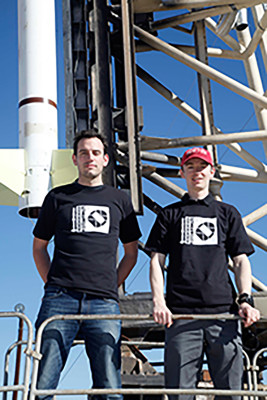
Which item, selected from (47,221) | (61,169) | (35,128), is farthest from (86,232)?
(35,128)

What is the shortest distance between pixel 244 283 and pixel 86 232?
139 cm

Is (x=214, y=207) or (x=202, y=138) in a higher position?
(x=202, y=138)

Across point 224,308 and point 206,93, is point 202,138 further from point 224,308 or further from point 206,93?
point 224,308

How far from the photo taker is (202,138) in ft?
35.7

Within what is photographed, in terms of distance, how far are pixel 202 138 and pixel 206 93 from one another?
171 centimetres

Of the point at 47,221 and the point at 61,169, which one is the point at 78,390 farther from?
the point at 61,169

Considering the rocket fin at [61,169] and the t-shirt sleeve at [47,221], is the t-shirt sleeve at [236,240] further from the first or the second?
the rocket fin at [61,169]

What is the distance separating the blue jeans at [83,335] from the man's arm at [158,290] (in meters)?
0.39

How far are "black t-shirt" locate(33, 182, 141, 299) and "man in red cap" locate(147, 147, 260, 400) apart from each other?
331 mm

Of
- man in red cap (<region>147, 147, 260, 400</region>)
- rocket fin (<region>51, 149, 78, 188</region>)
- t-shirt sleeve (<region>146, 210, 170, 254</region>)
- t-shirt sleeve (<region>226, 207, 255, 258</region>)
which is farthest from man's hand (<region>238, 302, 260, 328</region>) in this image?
rocket fin (<region>51, 149, 78, 188</region>)

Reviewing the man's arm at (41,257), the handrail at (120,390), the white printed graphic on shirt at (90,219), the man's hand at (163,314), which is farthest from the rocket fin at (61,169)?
the man's hand at (163,314)

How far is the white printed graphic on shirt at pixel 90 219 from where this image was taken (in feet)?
16.8

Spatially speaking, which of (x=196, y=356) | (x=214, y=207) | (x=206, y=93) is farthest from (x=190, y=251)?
(x=206, y=93)

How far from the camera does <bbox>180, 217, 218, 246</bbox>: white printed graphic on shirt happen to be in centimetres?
511
